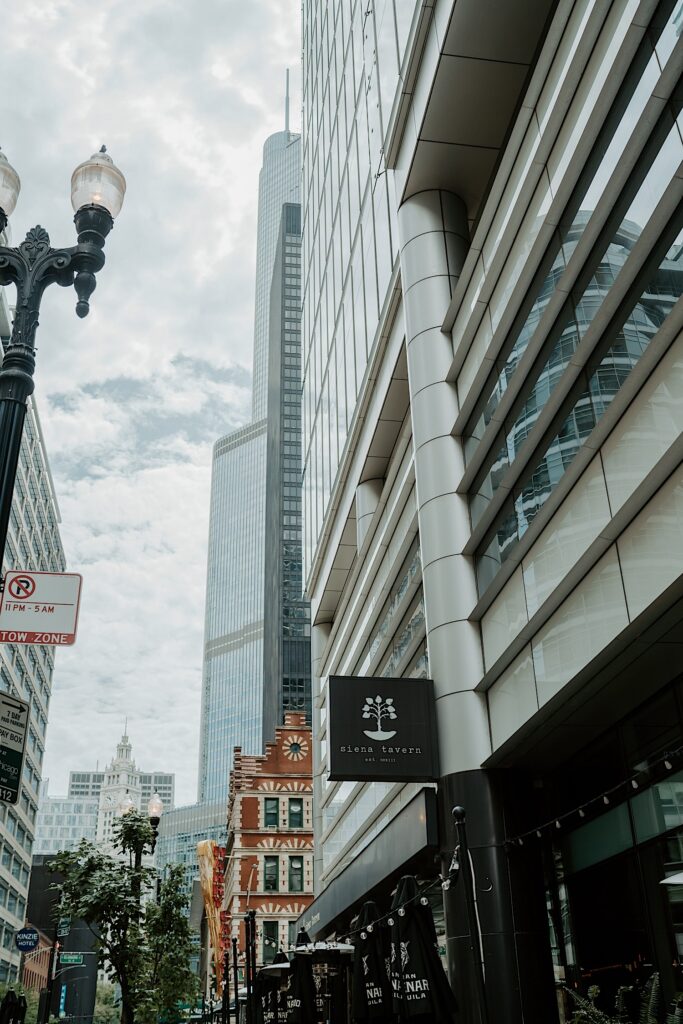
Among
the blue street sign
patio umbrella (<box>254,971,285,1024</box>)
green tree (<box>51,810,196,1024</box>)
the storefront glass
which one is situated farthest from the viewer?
the blue street sign

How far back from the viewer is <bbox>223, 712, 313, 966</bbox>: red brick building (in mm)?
52719

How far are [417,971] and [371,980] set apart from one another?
9.63 feet

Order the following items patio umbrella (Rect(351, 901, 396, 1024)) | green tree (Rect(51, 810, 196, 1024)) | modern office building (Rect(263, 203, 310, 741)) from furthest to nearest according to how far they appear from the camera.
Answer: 1. modern office building (Rect(263, 203, 310, 741))
2. green tree (Rect(51, 810, 196, 1024))
3. patio umbrella (Rect(351, 901, 396, 1024))

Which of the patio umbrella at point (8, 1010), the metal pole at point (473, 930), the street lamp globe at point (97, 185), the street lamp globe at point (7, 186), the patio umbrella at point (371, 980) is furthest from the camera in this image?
the patio umbrella at point (8, 1010)

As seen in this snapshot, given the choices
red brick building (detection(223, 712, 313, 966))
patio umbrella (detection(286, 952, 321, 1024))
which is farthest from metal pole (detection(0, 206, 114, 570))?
red brick building (detection(223, 712, 313, 966))

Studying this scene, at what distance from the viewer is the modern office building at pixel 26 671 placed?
272 ft

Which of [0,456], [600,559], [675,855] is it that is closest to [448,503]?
[600,559]

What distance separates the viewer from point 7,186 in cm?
1096

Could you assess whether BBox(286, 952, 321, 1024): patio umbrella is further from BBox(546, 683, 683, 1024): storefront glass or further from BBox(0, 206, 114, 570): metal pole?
BBox(0, 206, 114, 570): metal pole

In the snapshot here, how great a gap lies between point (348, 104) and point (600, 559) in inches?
972

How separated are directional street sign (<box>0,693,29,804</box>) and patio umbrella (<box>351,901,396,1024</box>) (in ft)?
21.5

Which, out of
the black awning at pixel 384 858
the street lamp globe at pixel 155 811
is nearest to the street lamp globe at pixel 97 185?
the black awning at pixel 384 858

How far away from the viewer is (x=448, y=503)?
17125mm

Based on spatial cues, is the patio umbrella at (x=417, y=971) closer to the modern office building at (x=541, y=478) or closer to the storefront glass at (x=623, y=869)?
the storefront glass at (x=623, y=869)
